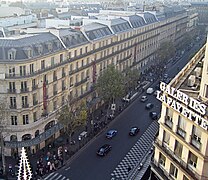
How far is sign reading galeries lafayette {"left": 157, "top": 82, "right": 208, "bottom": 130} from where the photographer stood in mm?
35625

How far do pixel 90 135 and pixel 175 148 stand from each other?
33.7m

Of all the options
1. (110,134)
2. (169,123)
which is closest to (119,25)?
(110,134)

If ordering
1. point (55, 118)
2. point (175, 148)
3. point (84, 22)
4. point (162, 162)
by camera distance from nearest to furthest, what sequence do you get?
point (175, 148) < point (162, 162) < point (55, 118) < point (84, 22)

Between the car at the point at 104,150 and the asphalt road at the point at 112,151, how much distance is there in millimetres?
717

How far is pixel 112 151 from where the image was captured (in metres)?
67.1

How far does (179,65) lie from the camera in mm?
139000

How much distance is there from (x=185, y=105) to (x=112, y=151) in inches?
1232

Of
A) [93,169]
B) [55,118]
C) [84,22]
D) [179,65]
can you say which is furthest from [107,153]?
[179,65]

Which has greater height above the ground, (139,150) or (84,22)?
(84,22)

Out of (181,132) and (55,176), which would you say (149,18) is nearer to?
(55,176)

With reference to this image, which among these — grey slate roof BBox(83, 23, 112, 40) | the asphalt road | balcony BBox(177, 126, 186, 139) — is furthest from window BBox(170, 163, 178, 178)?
grey slate roof BBox(83, 23, 112, 40)

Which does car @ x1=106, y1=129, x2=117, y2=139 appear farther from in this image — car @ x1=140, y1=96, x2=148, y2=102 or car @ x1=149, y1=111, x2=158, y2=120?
car @ x1=140, y1=96, x2=148, y2=102

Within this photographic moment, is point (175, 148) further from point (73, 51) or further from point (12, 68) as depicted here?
point (73, 51)

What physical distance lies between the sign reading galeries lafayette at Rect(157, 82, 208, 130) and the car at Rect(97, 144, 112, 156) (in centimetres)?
2514
